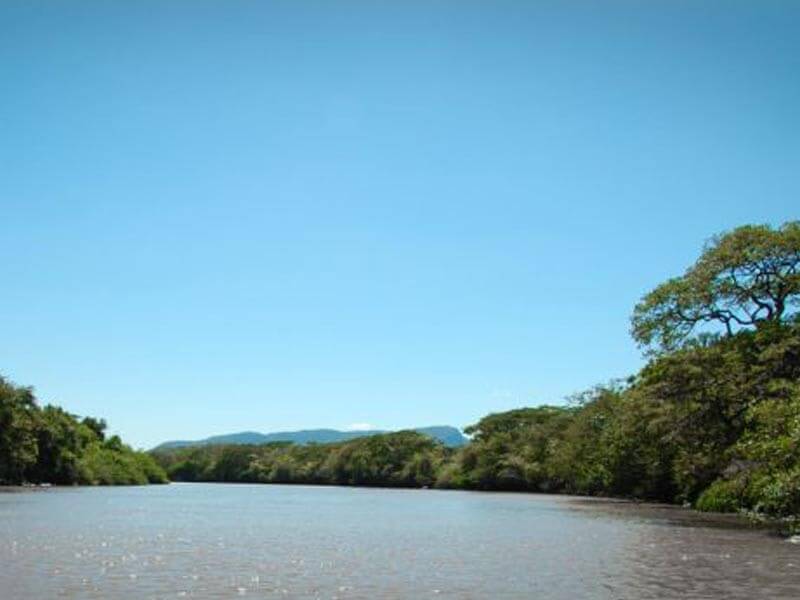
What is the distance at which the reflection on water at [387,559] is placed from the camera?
66.6 ft

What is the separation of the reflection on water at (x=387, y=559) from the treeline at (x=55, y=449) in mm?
53974

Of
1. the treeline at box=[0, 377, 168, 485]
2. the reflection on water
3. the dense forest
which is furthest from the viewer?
the treeline at box=[0, 377, 168, 485]

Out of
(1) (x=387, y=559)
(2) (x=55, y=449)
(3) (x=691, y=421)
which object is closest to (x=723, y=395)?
(3) (x=691, y=421)

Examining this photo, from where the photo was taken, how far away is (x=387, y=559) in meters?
27.5

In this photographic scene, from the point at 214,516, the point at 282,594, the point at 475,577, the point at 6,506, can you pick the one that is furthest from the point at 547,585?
the point at 6,506

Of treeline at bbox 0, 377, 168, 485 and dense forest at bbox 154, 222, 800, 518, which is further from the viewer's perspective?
treeline at bbox 0, 377, 168, 485

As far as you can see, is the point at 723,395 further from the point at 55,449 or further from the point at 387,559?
the point at 55,449

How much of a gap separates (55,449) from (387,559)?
309 feet

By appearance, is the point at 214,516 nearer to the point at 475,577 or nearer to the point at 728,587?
the point at 475,577

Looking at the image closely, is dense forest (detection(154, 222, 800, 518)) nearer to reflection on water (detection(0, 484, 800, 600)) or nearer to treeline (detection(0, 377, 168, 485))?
reflection on water (detection(0, 484, 800, 600))

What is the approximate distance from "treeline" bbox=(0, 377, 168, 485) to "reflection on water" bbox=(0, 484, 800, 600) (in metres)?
54.0

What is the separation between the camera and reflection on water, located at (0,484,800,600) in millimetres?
20297

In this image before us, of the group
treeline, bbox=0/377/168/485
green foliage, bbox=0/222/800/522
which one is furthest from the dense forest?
treeline, bbox=0/377/168/485

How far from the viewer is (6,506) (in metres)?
53.2
